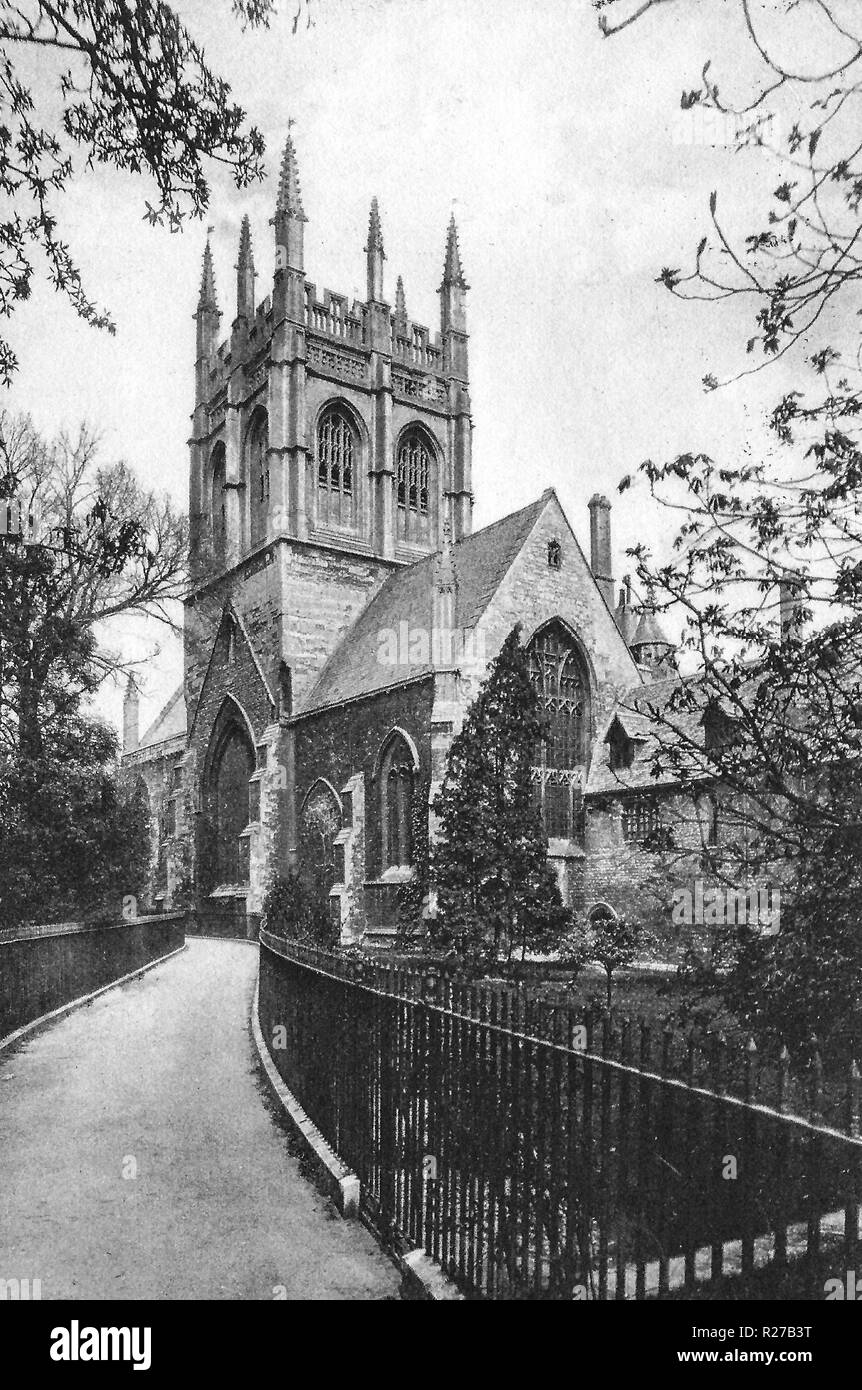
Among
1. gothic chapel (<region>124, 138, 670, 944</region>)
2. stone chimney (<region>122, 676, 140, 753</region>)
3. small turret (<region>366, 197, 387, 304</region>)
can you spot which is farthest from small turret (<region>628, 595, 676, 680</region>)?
stone chimney (<region>122, 676, 140, 753</region>)

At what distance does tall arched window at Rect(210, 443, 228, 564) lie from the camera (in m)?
37.4

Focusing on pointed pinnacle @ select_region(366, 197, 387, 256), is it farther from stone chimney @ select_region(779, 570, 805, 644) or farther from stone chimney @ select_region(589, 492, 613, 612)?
stone chimney @ select_region(779, 570, 805, 644)

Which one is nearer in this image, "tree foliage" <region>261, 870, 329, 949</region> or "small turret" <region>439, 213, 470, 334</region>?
"tree foliage" <region>261, 870, 329, 949</region>

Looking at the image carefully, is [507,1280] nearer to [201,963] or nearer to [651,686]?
[201,963]

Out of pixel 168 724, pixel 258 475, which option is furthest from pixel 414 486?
pixel 168 724

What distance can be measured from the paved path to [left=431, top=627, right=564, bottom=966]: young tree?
6843 millimetres

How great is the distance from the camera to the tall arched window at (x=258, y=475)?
118 feet

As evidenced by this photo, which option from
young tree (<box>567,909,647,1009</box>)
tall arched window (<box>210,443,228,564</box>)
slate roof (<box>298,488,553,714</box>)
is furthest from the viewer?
tall arched window (<box>210,443,228,564</box>)

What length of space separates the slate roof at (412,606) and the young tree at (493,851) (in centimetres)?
370

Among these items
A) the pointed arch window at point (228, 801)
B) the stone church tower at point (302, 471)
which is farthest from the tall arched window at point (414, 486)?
the pointed arch window at point (228, 801)

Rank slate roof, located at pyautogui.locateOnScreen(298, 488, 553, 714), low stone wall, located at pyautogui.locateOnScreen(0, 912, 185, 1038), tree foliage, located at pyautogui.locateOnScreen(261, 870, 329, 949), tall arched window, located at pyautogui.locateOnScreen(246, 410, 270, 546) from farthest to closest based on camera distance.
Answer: tall arched window, located at pyautogui.locateOnScreen(246, 410, 270, 546), slate roof, located at pyautogui.locateOnScreen(298, 488, 553, 714), tree foliage, located at pyautogui.locateOnScreen(261, 870, 329, 949), low stone wall, located at pyautogui.locateOnScreen(0, 912, 185, 1038)

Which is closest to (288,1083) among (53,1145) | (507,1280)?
(53,1145)

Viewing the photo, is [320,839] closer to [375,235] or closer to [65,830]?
[65,830]

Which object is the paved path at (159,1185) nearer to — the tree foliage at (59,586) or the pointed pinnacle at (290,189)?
the tree foliage at (59,586)
